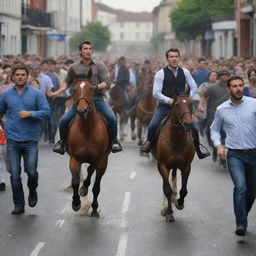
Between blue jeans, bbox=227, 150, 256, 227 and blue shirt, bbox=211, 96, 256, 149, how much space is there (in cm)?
13

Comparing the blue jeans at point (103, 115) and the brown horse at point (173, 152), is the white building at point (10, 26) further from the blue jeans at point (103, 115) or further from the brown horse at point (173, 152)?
the brown horse at point (173, 152)

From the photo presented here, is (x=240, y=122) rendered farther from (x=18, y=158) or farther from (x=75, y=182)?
(x=18, y=158)

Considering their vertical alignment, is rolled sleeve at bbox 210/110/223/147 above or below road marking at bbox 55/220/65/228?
above

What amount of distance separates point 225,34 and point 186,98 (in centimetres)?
5728

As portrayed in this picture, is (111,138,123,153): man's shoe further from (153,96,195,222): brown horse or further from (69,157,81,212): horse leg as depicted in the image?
(69,157,81,212): horse leg

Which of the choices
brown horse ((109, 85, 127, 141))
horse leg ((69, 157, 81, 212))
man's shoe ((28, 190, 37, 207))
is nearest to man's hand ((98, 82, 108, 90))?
horse leg ((69, 157, 81, 212))

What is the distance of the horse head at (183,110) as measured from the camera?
455 inches

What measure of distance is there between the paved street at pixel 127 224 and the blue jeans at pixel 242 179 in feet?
1.20

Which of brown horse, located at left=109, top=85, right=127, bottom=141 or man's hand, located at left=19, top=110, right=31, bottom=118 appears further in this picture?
brown horse, located at left=109, top=85, right=127, bottom=141

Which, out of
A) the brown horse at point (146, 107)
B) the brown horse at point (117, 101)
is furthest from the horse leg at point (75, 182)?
the brown horse at point (117, 101)

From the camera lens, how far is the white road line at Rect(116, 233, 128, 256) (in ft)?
32.9

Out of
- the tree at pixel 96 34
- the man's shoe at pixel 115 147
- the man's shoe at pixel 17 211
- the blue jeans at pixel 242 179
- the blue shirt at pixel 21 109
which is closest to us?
the blue jeans at pixel 242 179

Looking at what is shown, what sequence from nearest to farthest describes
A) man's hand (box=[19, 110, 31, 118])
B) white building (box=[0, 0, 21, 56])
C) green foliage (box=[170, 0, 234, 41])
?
man's hand (box=[19, 110, 31, 118]), white building (box=[0, 0, 21, 56]), green foliage (box=[170, 0, 234, 41])

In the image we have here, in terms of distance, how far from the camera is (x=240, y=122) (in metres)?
10.6
